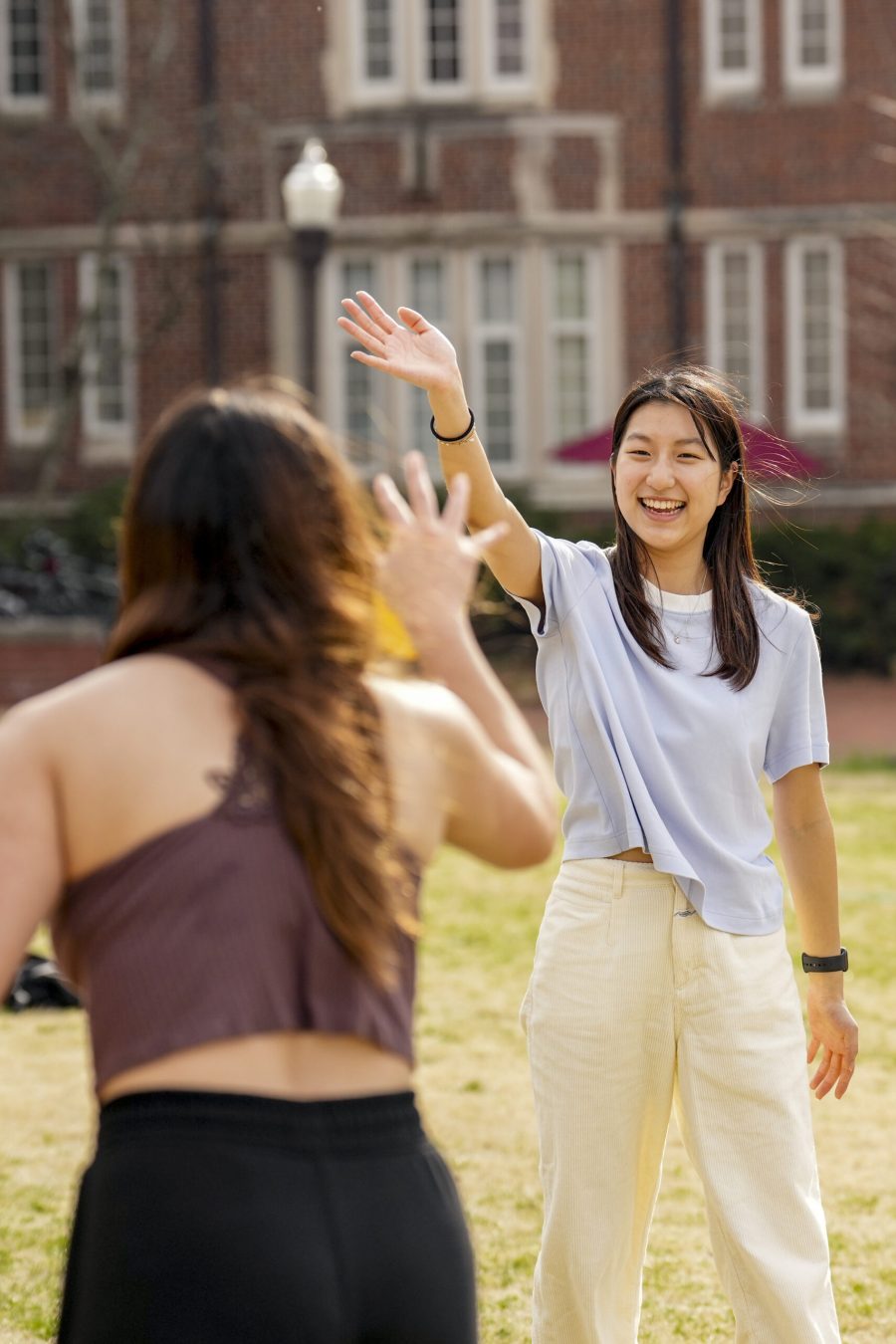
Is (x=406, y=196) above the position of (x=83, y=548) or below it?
above

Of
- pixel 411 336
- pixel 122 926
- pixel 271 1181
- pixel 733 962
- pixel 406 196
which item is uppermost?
pixel 406 196

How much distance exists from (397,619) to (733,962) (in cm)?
129

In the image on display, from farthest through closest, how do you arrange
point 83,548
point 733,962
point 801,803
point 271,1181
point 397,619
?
point 83,548 → point 801,803 → point 733,962 → point 397,619 → point 271,1181

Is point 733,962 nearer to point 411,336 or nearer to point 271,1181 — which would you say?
point 411,336

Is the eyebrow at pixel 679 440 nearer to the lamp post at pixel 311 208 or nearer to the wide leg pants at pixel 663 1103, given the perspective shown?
the wide leg pants at pixel 663 1103

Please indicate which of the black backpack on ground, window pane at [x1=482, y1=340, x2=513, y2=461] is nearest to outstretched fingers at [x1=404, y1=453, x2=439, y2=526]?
the black backpack on ground

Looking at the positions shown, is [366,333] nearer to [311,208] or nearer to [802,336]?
[311,208]

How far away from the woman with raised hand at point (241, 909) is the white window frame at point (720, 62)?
20.7m

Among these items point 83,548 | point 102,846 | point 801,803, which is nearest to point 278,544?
point 102,846

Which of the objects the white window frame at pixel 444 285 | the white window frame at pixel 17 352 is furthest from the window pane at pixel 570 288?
the white window frame at pixel 17 352

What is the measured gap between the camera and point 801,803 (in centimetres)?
338

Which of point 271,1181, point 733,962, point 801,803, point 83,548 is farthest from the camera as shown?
point 83,548

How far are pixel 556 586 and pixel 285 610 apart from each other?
4.47ft

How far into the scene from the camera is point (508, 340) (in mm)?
21922
